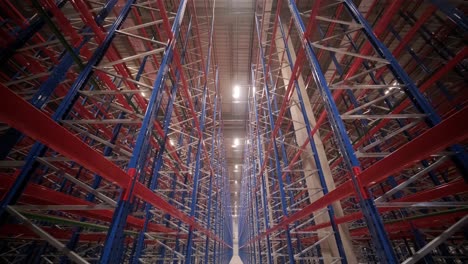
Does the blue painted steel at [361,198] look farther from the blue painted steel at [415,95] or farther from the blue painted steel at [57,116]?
the blue painted steel at [57,116]

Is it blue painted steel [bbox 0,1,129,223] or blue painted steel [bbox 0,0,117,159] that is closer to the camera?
blue painted steel [bbox 0,1,129,223]

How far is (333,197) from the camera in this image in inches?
119

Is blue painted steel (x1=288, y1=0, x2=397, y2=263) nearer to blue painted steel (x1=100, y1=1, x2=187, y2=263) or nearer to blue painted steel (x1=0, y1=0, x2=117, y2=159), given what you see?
blue painted steel (x1=100, y1=1, x2=187, y2=263)

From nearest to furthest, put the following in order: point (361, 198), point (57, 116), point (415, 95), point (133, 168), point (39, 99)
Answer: point (361, 198)
point (133, 168)
point (57, 116)
point (415, 95)
point (39, 99)

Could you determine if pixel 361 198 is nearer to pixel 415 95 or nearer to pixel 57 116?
pixel 415 95

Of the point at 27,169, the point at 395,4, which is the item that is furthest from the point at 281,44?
the point at 27,169

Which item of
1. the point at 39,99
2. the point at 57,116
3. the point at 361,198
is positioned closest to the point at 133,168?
the point at 57,116

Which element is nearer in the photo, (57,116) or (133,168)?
(133,168)

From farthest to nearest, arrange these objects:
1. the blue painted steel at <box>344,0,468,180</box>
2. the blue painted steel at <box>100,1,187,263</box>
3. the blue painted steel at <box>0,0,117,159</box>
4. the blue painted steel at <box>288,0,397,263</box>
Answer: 1. the blue painted steel at <box>0,0,117,159</box>
2. the blue painted steel at <box>344,0,468,180</box>
3. the blue painted steel at <box>100,1,187,263</box>
4. the blue painted steel at <box>288,0,397,263</box>

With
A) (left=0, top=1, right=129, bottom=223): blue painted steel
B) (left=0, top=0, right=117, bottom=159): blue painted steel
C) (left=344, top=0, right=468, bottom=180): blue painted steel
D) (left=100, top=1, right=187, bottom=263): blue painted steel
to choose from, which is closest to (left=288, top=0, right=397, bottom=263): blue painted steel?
(left=344, top=0, right=468, bottom=180): blue painted steel

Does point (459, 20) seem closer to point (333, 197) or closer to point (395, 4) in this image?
point (395, 4)

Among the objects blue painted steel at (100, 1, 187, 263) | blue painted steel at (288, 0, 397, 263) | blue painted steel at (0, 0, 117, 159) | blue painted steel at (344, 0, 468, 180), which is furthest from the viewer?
blue painted steel at (0, 0, 117, 159)

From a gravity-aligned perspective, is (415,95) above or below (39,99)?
below

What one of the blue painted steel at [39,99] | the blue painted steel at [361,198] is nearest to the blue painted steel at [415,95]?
the blue painted steel at [361,198]
